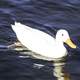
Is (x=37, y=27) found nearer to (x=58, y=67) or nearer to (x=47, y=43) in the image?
(x=47, y=43)

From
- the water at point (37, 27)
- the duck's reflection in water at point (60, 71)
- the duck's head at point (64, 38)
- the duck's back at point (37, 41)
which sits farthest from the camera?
the duck's head at point (64, 38)

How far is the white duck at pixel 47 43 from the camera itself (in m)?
12.0

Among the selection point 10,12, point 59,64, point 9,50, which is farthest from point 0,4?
point 59,64

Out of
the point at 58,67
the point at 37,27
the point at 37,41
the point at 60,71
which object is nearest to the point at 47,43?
the point at 37,41

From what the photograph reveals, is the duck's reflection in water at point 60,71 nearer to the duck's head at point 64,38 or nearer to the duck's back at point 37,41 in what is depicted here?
the duck's back at point 37,41

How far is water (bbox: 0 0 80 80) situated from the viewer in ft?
37.3

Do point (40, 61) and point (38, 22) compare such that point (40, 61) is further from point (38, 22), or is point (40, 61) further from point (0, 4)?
point (0, 4)

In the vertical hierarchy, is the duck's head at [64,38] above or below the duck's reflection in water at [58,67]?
above

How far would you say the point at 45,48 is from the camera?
39.2ft

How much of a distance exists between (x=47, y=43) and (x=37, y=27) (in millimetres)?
1881

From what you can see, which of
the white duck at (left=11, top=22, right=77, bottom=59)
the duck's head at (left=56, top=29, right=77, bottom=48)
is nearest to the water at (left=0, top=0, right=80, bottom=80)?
the white duck at (left=11, top=22, right=77, bottom=59)

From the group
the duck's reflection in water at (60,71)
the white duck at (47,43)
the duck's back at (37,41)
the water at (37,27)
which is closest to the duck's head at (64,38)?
the white duck at (47,43)

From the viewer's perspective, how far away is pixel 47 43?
1202cm

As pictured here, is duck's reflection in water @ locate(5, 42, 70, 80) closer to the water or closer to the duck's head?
the water
